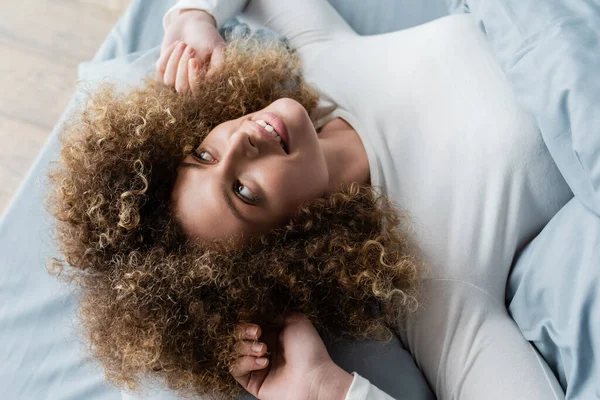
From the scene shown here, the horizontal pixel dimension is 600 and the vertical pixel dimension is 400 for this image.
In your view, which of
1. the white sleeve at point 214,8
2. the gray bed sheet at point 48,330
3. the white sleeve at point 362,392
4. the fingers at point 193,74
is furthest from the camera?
the white sleeve at point 214,8

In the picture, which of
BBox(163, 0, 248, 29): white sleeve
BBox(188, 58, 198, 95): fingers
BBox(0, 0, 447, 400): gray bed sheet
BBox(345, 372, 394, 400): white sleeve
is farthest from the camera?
BBox(163, 0, 248, 29): white sleeve

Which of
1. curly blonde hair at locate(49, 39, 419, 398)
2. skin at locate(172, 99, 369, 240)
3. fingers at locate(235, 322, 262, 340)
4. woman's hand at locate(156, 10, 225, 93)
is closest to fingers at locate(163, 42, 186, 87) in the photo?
woman's hand at locate(156, 10, 225, 93)

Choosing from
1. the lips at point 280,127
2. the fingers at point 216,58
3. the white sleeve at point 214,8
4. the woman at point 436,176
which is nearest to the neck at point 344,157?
the woman at point 436,176

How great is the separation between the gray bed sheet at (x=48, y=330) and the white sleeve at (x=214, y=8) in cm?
16

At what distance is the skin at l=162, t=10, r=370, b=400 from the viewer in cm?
88

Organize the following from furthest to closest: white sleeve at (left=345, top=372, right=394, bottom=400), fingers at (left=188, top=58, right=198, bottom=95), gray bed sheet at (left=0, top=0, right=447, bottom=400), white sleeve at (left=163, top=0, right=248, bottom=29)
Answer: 1. white sleeve at (left=163, top=0, right=248, bottom=29)
2. fingers at (left=188, top=58, right=198, bottom=95)
3. gray bed sheet at (left=0, top=0, right=447, bottom=400)
4. white sleeve at (left=345, top=372, right=394, bottom=400)

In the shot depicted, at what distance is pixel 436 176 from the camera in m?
1.02

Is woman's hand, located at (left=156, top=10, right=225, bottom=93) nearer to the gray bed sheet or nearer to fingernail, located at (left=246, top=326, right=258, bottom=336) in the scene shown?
the gray bed sheet

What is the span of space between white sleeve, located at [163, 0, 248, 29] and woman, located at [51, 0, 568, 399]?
0.53 ft

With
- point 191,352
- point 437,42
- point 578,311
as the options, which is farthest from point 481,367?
point 437,42

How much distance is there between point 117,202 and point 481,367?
2.07ft

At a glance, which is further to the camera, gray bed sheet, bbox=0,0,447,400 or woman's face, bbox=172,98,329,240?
gray bed sheet, bbox=0,0,447,400

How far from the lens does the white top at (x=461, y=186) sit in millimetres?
940

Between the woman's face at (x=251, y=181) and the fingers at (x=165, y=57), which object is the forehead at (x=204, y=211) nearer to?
the woman's face at (x=251, y=181)
